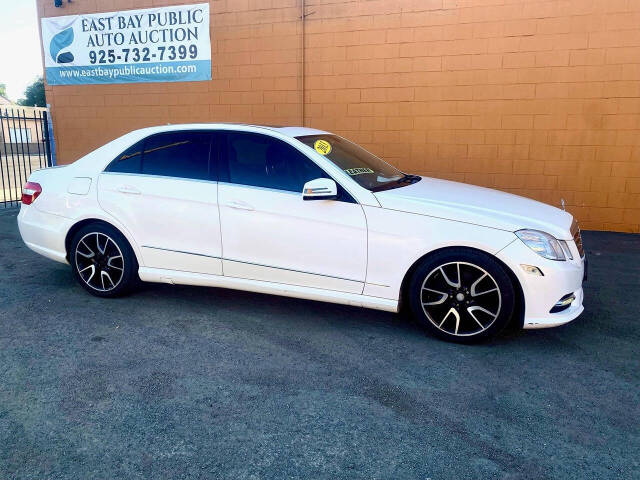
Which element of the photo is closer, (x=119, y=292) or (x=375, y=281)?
(x=375, y=281)

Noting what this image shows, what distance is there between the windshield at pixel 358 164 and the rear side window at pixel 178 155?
2.82 feet

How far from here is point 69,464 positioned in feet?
8.21

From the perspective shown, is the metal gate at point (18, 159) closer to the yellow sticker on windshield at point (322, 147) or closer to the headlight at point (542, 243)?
the yellow sticker on windshield at point (322, 147)

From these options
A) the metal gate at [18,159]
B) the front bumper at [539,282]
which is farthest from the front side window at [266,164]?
the metal gate at [18,159]

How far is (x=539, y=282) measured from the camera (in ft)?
12.0

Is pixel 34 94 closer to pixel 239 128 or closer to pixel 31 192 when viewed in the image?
pixel 31 192

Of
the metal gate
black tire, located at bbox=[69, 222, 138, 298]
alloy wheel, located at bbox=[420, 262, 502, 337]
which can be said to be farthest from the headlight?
the metal gate

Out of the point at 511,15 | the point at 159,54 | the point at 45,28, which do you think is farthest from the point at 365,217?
the point at 45,28

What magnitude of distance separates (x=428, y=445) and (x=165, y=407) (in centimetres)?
146

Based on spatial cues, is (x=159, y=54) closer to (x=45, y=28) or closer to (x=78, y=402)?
(x=45, y=28)

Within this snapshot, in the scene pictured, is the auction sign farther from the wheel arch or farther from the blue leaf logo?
the wheel arch

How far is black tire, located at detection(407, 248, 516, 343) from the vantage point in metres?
3.72

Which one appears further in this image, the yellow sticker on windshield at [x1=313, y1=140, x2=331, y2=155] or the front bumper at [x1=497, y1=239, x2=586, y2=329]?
the yellow sticker on windshield at [x1=313, y1=140, x2=331, y2=155]

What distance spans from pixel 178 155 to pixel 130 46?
6.58m
